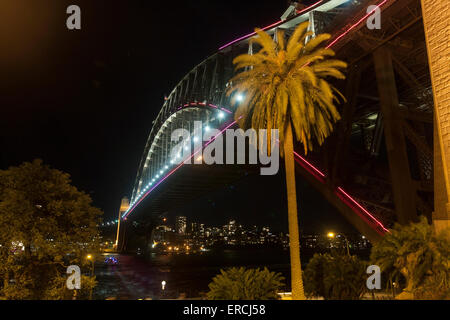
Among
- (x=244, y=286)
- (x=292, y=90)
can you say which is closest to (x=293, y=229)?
(x=244, y=286)

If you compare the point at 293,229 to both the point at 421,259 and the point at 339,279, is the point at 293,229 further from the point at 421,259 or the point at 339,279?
the point at 421,259

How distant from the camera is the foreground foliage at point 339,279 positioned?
13.6 m

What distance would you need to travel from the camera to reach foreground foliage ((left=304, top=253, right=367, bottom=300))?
13.6 meters

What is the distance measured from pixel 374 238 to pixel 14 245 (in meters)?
20.6

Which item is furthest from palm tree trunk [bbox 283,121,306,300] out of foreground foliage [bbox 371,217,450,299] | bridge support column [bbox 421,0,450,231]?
bridge support column [bbox 421,0,450,231]

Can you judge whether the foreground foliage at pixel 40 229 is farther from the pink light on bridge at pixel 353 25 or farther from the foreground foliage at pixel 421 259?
the pink light on bridge at pixel 353 25

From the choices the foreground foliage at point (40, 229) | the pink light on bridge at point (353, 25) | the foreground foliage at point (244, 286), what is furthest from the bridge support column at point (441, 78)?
the foreground foliage at point (40, 229)

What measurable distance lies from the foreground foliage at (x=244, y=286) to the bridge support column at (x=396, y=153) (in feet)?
31.9

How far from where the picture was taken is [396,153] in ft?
61.5

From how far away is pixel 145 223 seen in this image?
12412 cm

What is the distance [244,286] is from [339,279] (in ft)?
15.3

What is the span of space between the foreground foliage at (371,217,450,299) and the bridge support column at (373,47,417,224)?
6449mm
